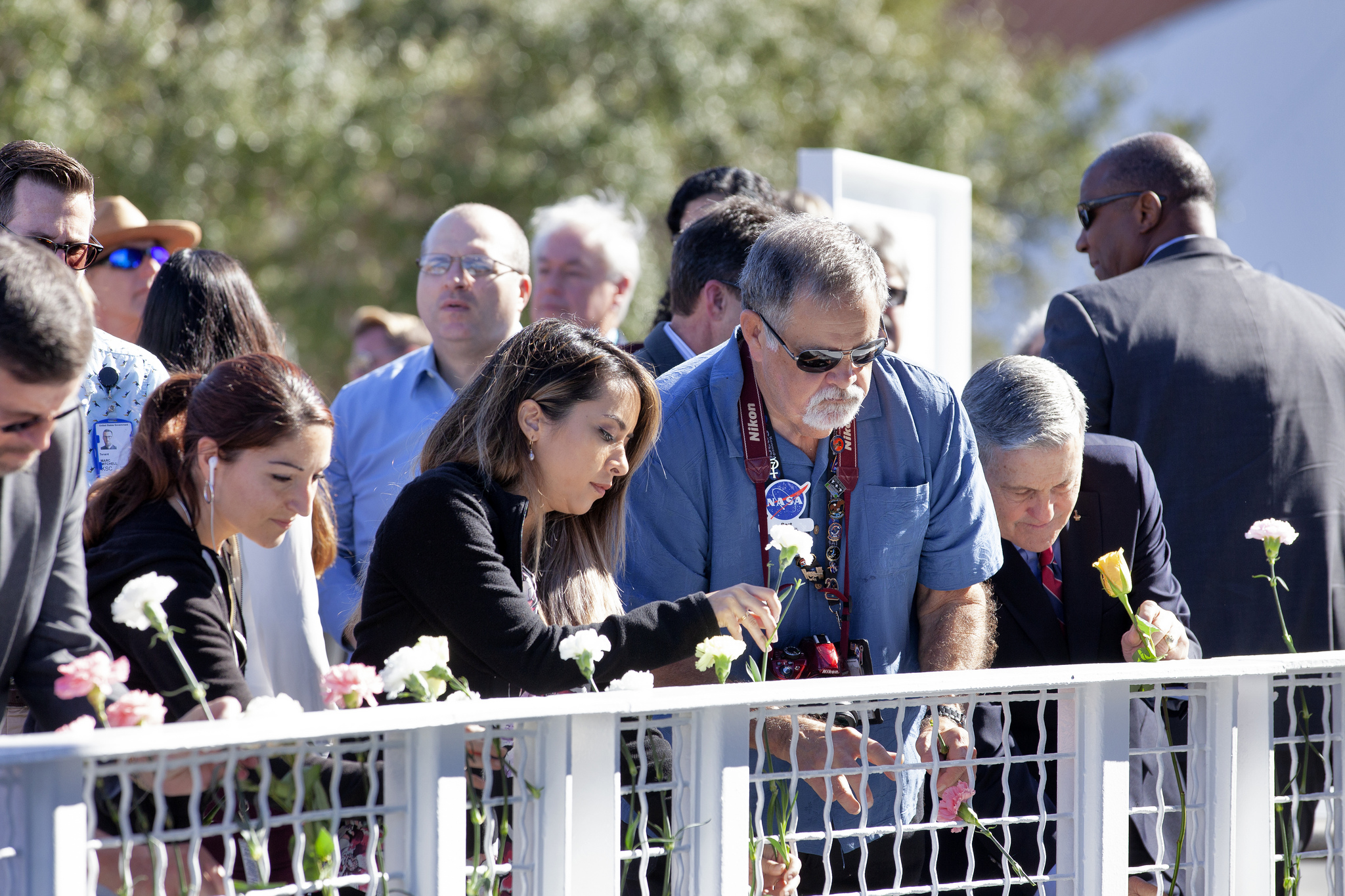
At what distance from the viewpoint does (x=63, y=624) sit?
1.86 meters

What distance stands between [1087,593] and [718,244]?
1371 mm

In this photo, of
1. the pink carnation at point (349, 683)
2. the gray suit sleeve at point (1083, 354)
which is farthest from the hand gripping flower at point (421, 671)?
the gray suit sleeve at point (1083, 354)

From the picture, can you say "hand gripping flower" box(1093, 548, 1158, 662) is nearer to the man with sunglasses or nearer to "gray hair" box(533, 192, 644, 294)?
"gray hair" box(533, 192, 644, 294)

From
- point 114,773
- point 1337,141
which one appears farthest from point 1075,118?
point 114,773

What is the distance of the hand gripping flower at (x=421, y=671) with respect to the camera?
1.66 metres

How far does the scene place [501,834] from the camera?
1755mm

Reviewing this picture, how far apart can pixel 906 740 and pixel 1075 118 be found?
1710 centimetres

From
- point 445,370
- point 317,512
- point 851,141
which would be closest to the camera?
point 317,512

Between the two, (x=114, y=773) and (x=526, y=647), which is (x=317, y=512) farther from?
(x=114, y=773)

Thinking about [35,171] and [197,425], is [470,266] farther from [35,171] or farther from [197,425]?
[197,425]

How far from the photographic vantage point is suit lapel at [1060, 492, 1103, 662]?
109 inches

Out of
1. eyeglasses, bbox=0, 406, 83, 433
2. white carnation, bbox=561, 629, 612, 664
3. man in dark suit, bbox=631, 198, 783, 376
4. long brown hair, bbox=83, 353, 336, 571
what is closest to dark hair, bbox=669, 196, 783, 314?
man in dark suit, bbox=631, 198, 783, 376

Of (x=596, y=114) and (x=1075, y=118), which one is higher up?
(x=1075, y=118)

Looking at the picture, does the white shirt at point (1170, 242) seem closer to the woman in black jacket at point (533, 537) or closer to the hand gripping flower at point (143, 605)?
the woman in black jacket at point (533, 537)
